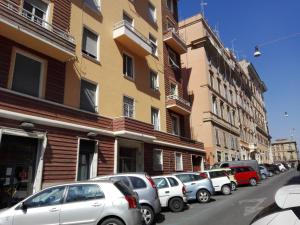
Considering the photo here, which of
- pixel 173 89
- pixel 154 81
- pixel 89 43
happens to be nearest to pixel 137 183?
pixel 89 43

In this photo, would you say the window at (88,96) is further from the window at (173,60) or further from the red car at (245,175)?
the red car at (245,175)

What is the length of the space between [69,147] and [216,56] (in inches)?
1179

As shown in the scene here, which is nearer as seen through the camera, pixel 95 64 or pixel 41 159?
pixel 41 159

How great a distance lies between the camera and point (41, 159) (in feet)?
41.5

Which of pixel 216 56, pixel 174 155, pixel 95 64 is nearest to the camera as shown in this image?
pixel 95 64

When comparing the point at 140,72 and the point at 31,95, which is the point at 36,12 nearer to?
the point at 31,95

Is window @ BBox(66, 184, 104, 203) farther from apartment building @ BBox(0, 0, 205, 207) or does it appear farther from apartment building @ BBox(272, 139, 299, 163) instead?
apartment building @ BBox(272, 139, 299, 163)

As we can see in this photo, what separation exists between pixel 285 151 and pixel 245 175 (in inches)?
4850

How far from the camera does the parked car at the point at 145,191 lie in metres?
10.2

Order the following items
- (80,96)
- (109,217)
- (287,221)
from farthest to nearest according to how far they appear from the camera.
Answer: (80,96), (109,217), (287,221)

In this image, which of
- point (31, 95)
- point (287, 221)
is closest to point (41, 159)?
point (31, 95)

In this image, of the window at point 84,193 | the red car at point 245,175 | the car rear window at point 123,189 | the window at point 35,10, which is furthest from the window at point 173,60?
Answer: the window at point 84,193

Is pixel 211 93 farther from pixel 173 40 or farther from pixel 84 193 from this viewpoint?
pixel 84 193

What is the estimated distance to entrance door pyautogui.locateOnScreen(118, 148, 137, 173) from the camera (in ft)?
60.4
